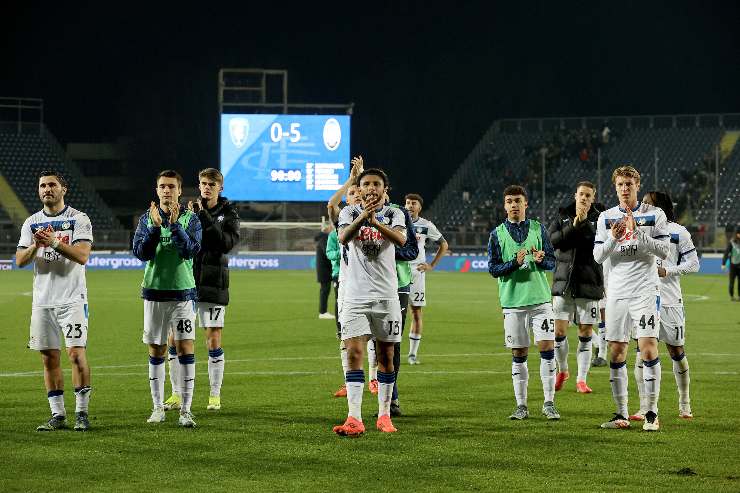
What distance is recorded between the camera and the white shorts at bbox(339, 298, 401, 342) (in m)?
9.64

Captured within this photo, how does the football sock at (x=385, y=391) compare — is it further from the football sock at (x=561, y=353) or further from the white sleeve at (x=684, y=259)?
the football sock at (x=561, y=353)

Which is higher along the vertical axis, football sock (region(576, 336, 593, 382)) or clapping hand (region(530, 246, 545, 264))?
clapping hand (region(530, 246, 545, 264))

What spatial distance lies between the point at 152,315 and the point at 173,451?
5.41ft

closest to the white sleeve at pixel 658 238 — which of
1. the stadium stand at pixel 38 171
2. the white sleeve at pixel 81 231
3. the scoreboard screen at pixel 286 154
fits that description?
the white sleeve at pixel 81 231

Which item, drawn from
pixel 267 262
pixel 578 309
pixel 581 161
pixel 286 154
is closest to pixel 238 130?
pixel 286 154

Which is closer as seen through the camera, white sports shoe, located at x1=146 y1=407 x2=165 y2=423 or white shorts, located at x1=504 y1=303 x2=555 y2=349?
white sports shoe, located at x1=146 y1=407 x2=165 y2=423

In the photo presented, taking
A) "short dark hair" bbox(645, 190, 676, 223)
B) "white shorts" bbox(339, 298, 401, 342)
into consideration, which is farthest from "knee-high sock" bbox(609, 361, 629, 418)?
"white shorts" bbox(339, 298, 401, 342)

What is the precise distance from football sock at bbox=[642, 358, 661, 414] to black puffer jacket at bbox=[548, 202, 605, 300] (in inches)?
114

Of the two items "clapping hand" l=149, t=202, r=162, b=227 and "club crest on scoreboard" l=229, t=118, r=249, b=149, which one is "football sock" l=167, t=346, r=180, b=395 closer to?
"clapping hand" l=149, t=202, r=162, b=227

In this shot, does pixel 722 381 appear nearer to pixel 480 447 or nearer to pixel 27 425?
pixel 480 447

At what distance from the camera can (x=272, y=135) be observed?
4834cm

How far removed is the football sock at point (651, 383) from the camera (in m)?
9.75

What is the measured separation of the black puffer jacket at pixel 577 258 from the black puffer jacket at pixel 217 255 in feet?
12.7

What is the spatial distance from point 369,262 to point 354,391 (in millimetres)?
1160
